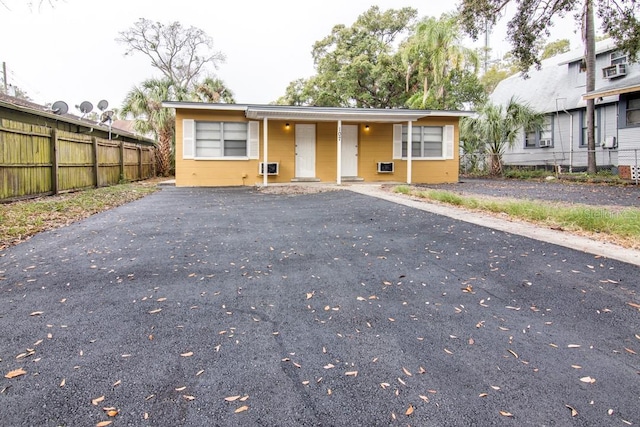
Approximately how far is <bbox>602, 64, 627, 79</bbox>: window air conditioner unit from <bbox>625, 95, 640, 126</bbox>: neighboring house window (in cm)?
198

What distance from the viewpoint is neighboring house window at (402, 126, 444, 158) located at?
46.0ft

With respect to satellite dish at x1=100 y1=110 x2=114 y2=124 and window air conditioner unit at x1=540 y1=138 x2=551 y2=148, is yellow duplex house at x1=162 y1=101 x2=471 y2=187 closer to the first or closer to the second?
satellite dish at x1=100 y1=110 x2=114 y2=124

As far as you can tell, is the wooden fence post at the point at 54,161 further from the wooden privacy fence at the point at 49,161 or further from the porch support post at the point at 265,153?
the porch support post at the point at 265,153

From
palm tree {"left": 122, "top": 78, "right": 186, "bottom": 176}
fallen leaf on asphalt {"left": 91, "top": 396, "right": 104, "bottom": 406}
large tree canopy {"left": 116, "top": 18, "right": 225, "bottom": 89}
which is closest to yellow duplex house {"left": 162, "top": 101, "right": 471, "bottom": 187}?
palm tree {"left": 122, "top": 78, "right": 186, "bottom": 176}

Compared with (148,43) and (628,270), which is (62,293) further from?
(148,43)

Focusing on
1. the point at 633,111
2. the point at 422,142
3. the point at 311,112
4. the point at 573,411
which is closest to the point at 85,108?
the point at 311,112

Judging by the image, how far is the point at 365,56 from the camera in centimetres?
2250

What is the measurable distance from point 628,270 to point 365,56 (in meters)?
21.8

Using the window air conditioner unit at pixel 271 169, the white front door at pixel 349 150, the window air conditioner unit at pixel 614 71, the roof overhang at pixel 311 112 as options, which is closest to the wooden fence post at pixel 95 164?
the roof overhang at pixel 311 112

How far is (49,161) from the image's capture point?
28.0 feet

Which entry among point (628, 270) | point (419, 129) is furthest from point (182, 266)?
point (419, 129)

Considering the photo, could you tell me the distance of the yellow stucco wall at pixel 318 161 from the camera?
12508 mm

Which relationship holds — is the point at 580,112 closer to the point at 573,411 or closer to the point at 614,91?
the point at 614,91

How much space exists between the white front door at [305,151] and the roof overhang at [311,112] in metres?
1.09
